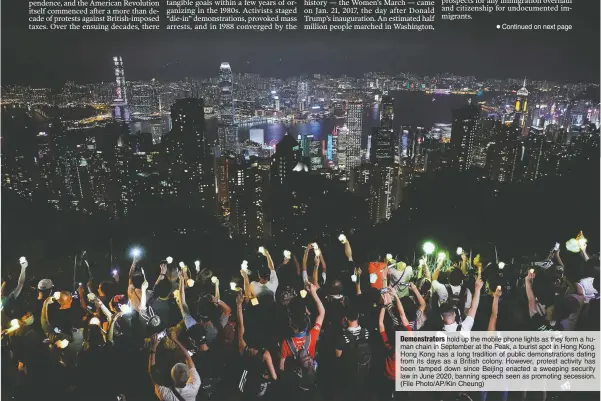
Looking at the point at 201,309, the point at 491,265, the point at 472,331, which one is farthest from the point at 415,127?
the point at 201,309

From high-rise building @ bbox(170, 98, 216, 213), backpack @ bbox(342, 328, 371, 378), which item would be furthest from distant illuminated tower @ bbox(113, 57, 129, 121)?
backpack @ bbox(342, 328, 371, 378)

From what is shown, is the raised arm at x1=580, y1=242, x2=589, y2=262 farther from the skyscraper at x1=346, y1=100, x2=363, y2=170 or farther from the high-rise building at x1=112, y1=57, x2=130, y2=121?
the high-rise building at x1=112, y1=57, x2=130, y2=121

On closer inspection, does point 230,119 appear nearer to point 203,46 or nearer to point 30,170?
point 203,46

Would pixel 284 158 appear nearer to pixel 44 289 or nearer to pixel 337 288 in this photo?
pixel 337 288

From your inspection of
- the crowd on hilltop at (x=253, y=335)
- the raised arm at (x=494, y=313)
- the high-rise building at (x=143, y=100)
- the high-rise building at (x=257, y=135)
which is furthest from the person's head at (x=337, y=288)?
the high-rise building at (x=143, y=100)

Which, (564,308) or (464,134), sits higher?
(464,134)

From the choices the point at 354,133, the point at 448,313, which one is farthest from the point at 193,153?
the point at 448,313

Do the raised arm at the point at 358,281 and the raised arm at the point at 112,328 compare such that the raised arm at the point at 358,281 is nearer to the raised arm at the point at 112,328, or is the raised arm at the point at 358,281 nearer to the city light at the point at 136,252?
the raised arm at the point at 112,328
